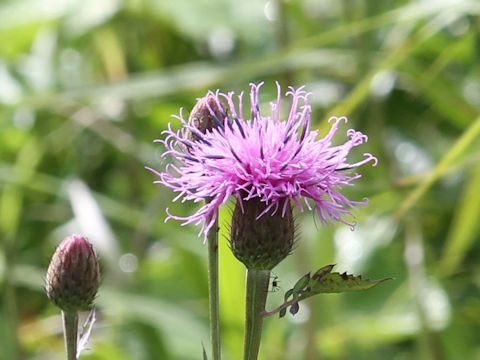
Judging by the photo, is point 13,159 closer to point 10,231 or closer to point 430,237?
point 10,231

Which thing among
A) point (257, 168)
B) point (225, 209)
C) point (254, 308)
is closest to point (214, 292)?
point (254, 308)

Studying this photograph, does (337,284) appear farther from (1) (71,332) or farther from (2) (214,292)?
(1) (71,332)

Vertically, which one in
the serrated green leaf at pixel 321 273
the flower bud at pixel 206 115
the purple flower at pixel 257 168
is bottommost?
the serrated green leaf at pixel 321 273

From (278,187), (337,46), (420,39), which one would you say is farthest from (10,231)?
(278,187)

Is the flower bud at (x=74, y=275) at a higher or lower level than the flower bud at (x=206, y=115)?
lower

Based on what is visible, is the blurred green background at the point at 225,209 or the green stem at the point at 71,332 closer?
the green stem at the point at 71,332

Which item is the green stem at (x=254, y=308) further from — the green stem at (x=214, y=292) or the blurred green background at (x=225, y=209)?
the blurred green background at (x=225, y=209)

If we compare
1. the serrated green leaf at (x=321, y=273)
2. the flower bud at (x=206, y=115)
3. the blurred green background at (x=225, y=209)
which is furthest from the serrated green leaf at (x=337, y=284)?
the blurred green background at (x=225, y=209)
